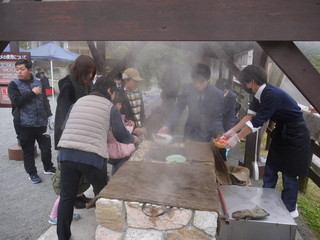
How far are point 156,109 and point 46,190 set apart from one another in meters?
2.88

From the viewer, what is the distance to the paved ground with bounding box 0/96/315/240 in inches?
114

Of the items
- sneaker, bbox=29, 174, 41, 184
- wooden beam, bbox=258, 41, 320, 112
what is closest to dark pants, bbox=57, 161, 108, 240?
wooden beam, bbox=258, 41, 320, 112

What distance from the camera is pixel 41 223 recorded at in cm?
314

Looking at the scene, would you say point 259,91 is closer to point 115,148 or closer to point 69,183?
point 115,148

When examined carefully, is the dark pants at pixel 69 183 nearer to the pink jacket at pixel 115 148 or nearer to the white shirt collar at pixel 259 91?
the pink jacket at pixel 115 148

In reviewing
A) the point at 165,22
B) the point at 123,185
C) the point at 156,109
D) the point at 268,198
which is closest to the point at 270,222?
the point at 268,198

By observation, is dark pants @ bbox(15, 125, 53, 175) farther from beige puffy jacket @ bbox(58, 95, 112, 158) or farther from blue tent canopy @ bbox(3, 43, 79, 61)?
blue tent canopy @ bbox(3, 43, 79, 61)

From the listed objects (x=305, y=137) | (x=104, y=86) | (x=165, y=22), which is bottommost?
(x=305, y=137)

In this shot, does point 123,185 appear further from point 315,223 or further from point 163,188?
point 315,223

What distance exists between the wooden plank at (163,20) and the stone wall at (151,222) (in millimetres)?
1237

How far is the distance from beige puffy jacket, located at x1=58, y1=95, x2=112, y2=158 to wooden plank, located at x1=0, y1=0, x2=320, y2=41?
63cm

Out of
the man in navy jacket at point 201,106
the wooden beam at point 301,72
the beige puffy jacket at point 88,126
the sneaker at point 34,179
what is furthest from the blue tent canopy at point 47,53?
the wooden beam at point 301,72

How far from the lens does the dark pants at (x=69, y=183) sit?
2279 millimetres

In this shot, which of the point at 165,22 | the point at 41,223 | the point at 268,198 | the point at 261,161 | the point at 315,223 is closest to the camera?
the point at 165,22
